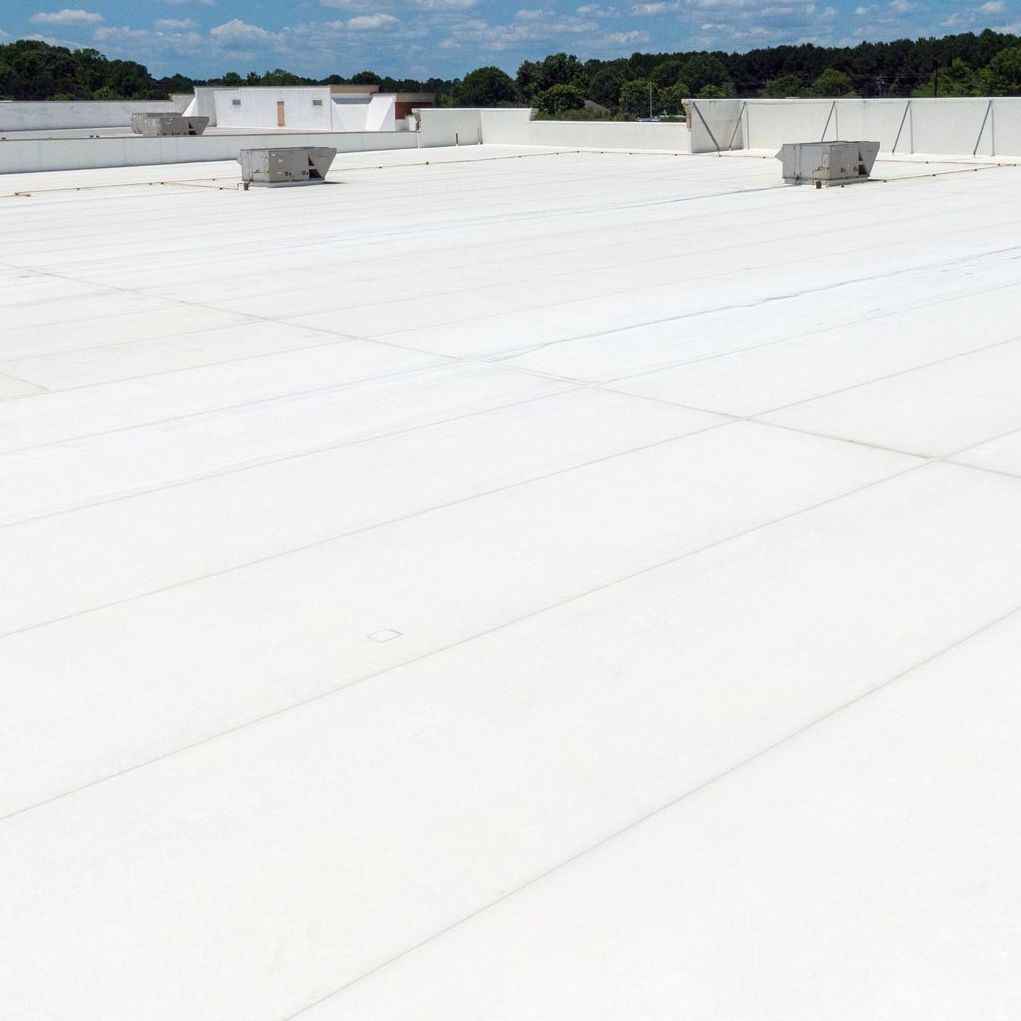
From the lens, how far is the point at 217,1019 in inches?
134

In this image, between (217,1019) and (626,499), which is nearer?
(217,1019)

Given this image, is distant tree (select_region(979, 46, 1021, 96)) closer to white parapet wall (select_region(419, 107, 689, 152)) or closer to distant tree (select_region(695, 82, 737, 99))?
distant tree (select_region(695, 82, 737, 99))

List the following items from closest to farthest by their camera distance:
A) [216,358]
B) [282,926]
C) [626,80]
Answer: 1. [282,926]
2. [216,358]
3. [626,80]

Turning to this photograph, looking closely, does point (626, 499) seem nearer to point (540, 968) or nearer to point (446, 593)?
point (446, 593)

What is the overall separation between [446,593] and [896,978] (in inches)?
121

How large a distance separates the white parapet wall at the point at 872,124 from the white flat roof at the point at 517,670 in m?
21.0

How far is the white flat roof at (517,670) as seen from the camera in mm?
3637

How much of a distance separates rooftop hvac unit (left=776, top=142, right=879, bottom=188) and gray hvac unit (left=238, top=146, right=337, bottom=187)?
10060 millimetres

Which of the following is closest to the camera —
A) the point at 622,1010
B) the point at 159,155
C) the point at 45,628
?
the point at 622,1010

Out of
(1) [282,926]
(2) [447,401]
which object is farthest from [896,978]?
(2) [447,401]

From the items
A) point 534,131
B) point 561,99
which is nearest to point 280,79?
point 561,99

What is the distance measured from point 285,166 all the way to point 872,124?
48.2ft

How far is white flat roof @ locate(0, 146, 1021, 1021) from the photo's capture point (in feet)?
11.9

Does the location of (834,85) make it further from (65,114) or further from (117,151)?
(117,151)
